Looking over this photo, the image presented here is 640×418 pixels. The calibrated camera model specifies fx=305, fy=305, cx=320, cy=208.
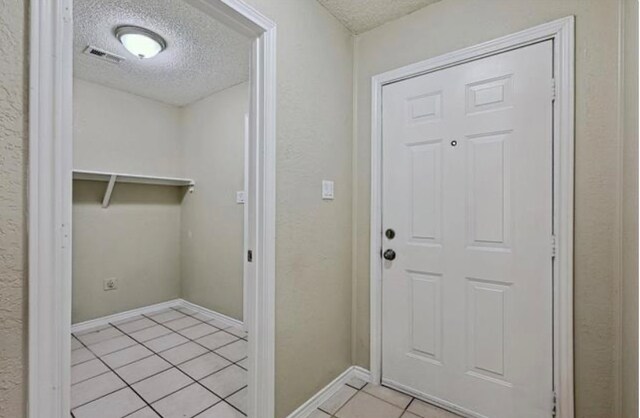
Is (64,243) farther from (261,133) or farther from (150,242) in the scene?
(150,242)

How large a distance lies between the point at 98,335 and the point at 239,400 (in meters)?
1.83

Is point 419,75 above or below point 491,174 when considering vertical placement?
above

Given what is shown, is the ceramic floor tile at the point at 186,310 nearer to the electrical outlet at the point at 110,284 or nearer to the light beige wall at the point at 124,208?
the light beige wall at the point at 124,208

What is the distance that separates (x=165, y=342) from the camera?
2668 mm

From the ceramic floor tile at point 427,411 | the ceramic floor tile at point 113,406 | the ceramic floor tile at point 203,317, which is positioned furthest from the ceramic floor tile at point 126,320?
the ceramic floor tile at point 427,411

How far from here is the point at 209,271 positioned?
335cm

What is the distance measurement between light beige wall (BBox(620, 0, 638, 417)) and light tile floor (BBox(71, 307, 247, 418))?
6.03ft

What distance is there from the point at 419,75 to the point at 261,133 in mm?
1062

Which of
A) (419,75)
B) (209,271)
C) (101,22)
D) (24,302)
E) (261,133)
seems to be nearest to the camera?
(24,302)

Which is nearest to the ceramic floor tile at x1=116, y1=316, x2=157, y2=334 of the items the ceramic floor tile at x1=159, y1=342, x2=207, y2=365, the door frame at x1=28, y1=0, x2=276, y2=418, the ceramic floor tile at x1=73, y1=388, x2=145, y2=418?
the ceramic floor tile at x1=159, y1=342, x2=207, y2=365

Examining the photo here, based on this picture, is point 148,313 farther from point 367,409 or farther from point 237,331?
point 367,409

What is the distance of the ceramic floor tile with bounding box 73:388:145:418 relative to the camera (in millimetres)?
1733

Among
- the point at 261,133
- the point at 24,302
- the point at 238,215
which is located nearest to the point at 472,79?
the point at 261,133

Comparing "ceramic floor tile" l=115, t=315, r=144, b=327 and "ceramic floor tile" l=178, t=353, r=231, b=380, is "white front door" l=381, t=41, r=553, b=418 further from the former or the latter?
"ceramic floor tile" l=115, t=315, r=144, b=327
